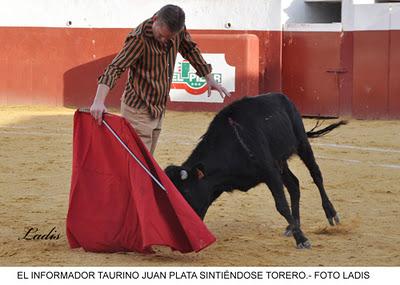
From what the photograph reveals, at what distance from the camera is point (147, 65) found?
513 centimetres

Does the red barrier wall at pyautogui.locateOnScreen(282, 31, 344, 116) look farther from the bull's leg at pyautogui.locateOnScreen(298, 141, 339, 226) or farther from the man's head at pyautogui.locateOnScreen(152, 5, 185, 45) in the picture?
the man's head at pyautogui.locateOnScreen(152, 5, 185, 45)

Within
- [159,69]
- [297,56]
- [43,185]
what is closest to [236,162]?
[159,69]

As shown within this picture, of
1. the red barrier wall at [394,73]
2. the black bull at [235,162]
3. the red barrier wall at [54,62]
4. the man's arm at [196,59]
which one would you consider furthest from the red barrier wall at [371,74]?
the man's arm at [196,59]

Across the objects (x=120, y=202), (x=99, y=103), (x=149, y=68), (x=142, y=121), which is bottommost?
(x=120, y=202)

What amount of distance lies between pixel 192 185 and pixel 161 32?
0.86m

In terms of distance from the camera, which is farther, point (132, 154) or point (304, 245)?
point (304, 245)

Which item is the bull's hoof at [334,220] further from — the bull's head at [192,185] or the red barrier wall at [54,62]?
the red barrier wall at [54,62]

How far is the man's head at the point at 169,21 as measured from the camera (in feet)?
15.6

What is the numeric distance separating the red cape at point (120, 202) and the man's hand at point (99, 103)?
107mm

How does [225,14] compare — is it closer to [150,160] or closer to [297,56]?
[297,56]

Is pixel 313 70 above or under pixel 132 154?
under

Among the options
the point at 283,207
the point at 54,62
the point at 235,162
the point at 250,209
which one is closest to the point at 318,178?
the point at 250,209

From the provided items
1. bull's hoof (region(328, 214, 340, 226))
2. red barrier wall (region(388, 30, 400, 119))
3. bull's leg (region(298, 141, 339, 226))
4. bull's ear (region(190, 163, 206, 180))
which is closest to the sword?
bull's ear (region(190, 163, 206, 180))

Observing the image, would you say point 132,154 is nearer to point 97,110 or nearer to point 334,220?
point 97,110
